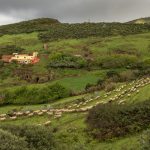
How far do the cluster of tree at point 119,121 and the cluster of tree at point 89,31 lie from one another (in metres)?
62.5

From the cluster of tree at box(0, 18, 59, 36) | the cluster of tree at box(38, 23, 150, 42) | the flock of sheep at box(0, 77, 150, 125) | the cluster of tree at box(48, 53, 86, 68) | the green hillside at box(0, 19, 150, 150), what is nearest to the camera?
the green hillside at box(0, 19, 150, 150)

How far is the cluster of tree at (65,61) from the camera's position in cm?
7681

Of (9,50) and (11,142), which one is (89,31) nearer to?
(9,50)

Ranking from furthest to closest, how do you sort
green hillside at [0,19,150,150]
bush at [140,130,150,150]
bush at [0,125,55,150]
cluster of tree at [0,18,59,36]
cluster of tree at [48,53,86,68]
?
cluster of tree at [0,18,59,36] < cluster of tree at [48,53,86,68] < green hillside at [0,19,150,150] < bush at [0,125,55,150] < bush at [140,130,150,150]

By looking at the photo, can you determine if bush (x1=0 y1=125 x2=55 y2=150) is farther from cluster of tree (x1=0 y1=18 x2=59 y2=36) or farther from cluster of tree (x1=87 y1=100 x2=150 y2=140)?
cluster of tree (x1=0 y1=18 x2=59 y2=36)

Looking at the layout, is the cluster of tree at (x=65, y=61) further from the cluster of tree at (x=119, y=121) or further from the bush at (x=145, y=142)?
the bush at (x=145, y=142)

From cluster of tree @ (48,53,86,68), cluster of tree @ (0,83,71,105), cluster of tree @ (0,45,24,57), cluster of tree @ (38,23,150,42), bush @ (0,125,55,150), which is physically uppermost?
cluster of tree @ (38,23,150,42)

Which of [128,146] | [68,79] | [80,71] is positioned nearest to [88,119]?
[128,146]

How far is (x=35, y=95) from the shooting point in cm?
5306

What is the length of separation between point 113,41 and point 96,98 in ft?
158

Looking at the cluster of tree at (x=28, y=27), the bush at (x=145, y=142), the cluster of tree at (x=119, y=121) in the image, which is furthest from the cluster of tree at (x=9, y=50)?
the bush at (x=145, y=142)

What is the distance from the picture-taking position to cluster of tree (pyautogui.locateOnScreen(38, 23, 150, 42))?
97281mm

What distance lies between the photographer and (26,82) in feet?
223

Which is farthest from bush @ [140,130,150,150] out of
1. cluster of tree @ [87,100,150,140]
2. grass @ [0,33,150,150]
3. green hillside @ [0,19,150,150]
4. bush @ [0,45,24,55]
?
bush @ [0,45,24,55]
